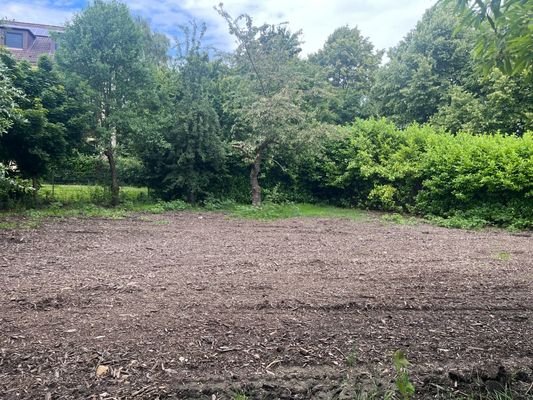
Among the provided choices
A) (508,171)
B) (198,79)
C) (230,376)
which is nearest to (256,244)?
(230,376)

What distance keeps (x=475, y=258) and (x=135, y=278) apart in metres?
4.12

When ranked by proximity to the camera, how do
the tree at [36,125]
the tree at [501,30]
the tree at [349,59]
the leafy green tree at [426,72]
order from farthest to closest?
1. the tree at [349,59]
2. the leafy green tree at [426,72]
3. the tree at [36,125]
4. the tree at [501,30]

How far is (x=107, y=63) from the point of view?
10258 millimetres

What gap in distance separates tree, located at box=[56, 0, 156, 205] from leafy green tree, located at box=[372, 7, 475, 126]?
11921mm

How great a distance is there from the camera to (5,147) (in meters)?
9.41

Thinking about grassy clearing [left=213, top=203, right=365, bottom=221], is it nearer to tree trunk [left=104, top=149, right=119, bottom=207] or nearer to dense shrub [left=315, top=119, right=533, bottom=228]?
dense shrub [left=315, top=119, right=533, bottom=228]

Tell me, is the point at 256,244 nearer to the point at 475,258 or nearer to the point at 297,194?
the point at 475,258

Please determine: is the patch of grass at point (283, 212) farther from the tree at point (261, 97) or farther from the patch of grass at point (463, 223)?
the patch of grass at point (463, 223)

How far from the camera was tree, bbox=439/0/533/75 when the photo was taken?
6.84ft

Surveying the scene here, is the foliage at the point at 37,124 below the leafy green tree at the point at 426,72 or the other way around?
below

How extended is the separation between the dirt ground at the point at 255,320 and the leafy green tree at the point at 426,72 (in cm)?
1402

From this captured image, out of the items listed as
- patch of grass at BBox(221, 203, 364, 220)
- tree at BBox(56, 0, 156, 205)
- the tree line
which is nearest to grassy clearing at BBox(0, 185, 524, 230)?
patch of grass at BBox(221, 203, 364, 220)

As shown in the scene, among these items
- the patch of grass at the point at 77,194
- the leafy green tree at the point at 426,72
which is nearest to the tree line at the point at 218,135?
the patch of grass at the point at 77,194

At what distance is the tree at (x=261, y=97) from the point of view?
10366mm
